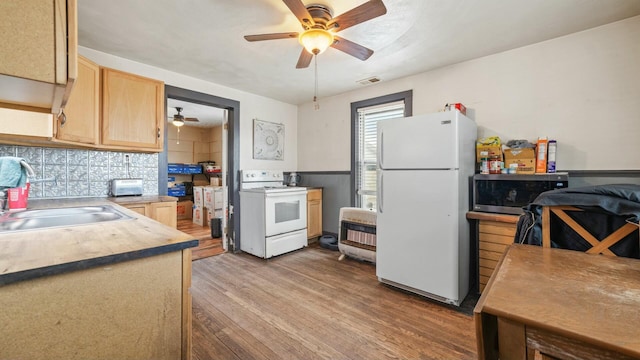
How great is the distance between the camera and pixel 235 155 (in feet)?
12.6

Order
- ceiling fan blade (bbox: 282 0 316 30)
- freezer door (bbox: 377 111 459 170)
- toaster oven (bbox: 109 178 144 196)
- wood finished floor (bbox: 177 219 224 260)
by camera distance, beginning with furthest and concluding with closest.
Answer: wood finished floor (bbox: 177 219 224 260) → toaster oven (bbox: 109 178 144 196) → freezer door (bbox: 377 111 459 170) → ceiling fan blade (bbox: 282 0 316 30)

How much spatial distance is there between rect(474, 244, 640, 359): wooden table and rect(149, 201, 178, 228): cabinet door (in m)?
2.78

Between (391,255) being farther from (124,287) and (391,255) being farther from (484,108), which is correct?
(124,287)

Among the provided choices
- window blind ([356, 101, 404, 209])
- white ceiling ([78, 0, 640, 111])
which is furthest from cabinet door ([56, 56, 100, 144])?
window blind ([356, 101, 404, 209])

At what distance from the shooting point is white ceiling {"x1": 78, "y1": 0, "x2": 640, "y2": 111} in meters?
1.98

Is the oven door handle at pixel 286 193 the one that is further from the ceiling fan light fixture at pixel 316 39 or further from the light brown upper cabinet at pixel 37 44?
the light brown upper cabinet at pixel 37 44

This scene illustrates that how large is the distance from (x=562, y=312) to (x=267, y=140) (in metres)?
4.00

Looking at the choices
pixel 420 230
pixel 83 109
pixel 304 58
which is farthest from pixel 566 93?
pixel 83 109

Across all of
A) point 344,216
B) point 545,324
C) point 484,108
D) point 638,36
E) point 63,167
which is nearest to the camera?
point 545,324

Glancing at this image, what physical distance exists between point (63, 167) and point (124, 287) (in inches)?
103

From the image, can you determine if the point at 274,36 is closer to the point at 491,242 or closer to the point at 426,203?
the point at 426,203

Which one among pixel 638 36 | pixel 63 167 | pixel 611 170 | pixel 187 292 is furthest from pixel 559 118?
pixel 63 167

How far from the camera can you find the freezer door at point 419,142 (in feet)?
7.33

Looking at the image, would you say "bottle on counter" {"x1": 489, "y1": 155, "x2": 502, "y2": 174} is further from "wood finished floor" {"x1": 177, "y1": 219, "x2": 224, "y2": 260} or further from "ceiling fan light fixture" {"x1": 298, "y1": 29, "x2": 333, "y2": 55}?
"wood finished floor" {"x1": 177, "y1": 219, "x2": 224, "y2": 260}
